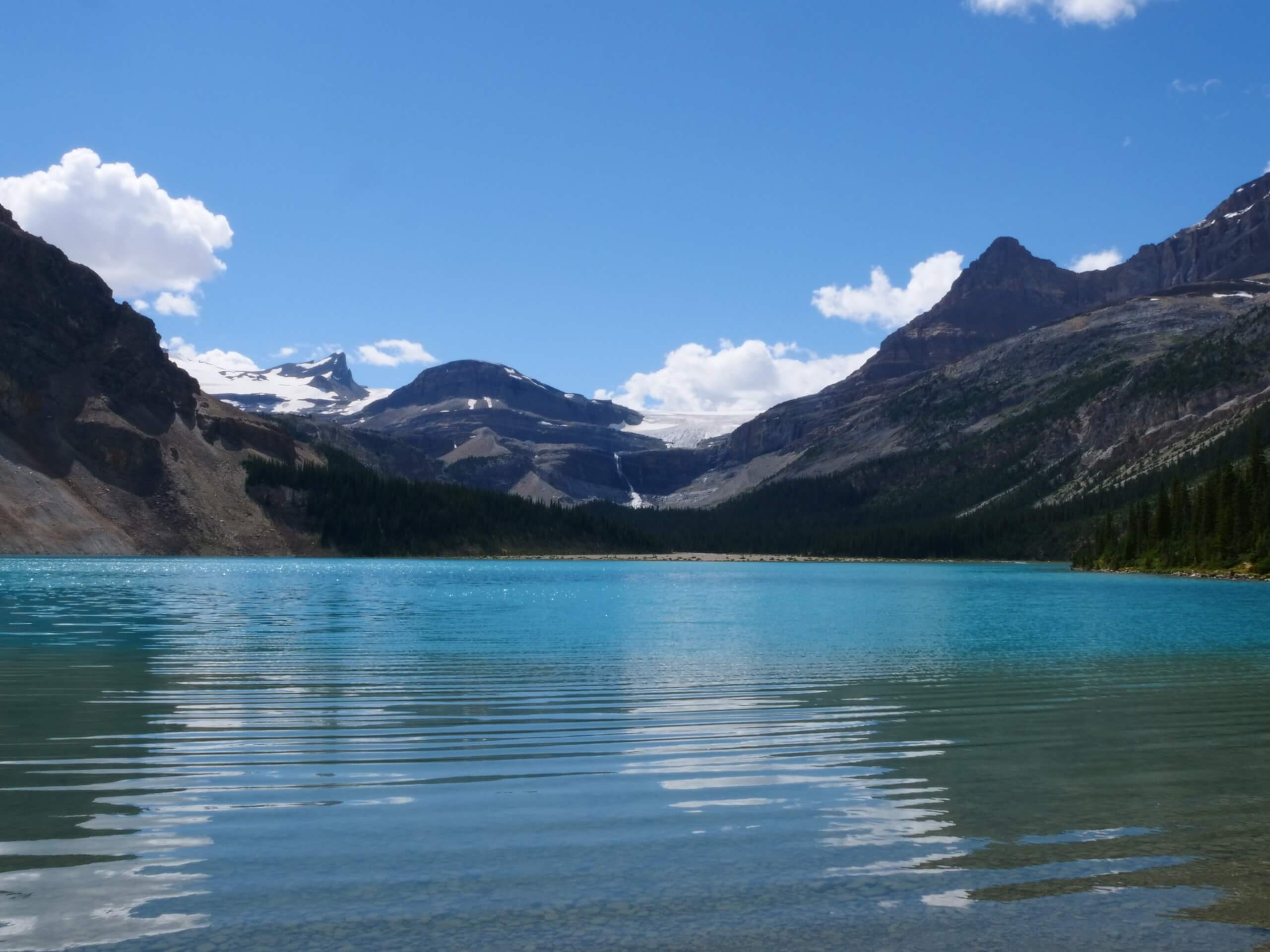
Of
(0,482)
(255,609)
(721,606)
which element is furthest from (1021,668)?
(0,482)

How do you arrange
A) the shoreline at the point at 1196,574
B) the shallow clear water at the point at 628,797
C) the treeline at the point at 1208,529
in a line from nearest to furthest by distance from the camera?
1. the shallow clear water at the point at 628,797
2. the shoreline at the point at 1196,574
3. the treeline at the point at 1208,529

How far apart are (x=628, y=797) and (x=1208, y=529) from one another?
143417 millimetres

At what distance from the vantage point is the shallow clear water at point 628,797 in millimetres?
11461

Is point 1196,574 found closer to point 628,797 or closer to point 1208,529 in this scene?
point 1208,529

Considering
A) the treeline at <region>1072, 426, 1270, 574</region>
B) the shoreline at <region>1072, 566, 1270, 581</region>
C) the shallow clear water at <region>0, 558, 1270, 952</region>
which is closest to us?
the shallow clear water at <region>0, 558, 1270, 952</region>

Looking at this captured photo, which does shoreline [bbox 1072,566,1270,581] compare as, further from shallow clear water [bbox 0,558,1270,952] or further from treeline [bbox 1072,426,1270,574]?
shallow clear water [bbox 0,558,1270,952]

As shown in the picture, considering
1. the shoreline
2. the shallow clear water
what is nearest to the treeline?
the shoreline

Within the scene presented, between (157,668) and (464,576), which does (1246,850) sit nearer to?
(157,668)

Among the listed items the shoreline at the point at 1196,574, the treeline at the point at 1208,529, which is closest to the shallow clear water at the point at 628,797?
the shoreline at the point at 1196,574

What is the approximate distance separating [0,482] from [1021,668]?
617ft

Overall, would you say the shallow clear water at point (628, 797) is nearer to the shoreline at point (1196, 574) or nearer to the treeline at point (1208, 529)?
the shoreline at point (1196, 574)

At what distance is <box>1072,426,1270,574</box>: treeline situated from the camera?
12731 centimetres

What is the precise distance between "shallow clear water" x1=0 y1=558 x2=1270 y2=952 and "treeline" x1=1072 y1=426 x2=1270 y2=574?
9653 cm

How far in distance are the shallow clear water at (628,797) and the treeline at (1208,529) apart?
96.5 metres
